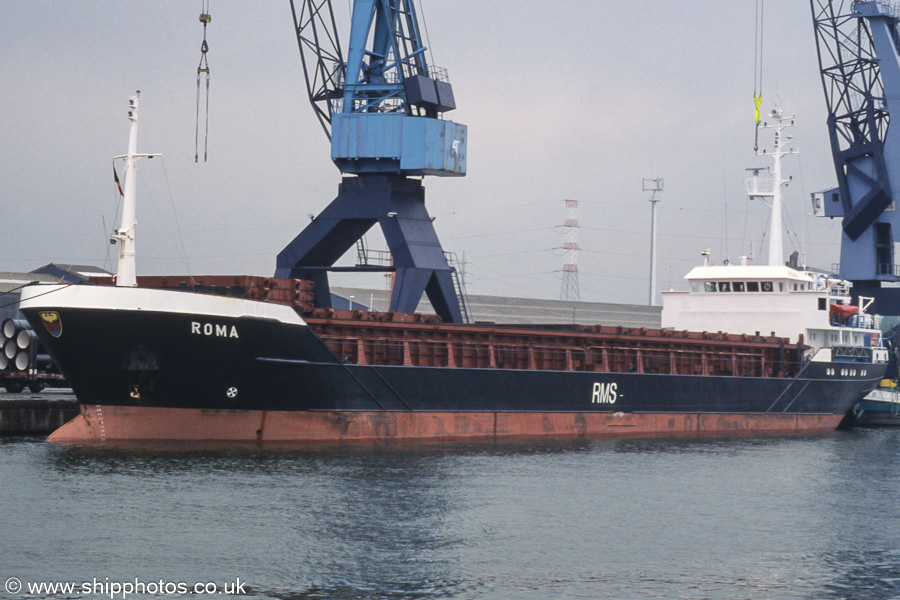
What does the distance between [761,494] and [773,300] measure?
19399 millimetres

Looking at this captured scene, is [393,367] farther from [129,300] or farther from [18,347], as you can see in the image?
[18,347]

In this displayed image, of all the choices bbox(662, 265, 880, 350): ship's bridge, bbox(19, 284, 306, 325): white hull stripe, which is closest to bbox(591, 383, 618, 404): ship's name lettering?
bbox(662, 265, 880, 350): ship's bridge

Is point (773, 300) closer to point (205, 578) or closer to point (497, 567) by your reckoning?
point (497, 567)

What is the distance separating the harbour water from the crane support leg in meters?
8.09

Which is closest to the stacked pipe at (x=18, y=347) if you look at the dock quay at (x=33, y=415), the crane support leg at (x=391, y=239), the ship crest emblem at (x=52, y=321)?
the dock quay at (x=33, y=415)

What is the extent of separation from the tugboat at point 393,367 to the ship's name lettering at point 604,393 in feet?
0.16

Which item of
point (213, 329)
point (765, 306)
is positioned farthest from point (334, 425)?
point (765, 306)

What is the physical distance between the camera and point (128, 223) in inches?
1066

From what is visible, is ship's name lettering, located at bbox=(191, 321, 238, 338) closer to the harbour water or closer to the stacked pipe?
the harbour water

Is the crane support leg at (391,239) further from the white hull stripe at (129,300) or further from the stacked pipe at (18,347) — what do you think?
the white hull stripe at (129,300)

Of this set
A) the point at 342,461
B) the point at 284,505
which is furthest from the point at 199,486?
the point at 342,461

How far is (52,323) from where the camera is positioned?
25.3 meters

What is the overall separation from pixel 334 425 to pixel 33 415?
8.41 metres

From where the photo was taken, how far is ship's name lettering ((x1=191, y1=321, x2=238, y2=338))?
25.7m
